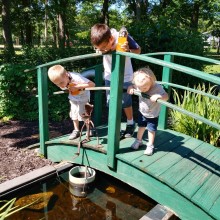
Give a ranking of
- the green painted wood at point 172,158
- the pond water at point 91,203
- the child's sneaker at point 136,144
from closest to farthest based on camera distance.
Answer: the green painted wood at point 172,158 → the pond water at point 91,203 → the child's sneaker at point 136,144

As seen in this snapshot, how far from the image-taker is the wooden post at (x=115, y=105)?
9.41 ft

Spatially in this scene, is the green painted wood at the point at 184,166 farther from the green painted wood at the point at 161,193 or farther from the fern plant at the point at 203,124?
the fern plant at the point at 203,124

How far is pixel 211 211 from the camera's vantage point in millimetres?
2426

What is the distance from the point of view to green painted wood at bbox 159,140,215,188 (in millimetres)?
2748

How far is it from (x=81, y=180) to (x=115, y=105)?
1094mm

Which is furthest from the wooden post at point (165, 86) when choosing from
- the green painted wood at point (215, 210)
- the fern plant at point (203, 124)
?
the green painted wood at point (215, 210)

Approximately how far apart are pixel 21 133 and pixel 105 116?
74.2 inches

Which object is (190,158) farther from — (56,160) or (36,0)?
(36,0)

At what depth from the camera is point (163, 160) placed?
3062 mm

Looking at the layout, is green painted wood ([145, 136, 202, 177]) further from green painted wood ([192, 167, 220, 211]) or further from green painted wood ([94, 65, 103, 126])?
green painted wood ([94, 65, 103, 126])

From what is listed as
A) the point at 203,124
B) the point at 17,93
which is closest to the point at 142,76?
the point at 203,124

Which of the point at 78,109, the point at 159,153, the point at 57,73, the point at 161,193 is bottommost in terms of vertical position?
the point at 161,193

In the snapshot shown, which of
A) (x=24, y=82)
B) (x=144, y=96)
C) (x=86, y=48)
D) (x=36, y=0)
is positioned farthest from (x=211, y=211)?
(x=36, y=0)

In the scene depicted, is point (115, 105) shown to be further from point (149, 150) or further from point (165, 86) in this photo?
point (165, 86)
